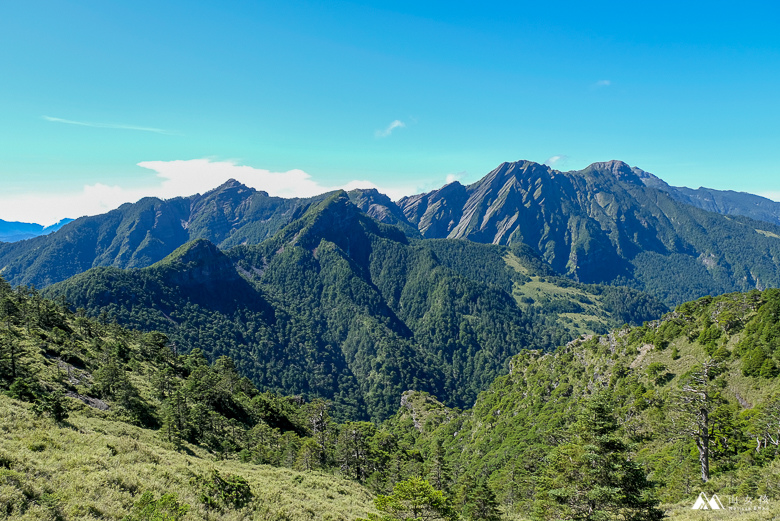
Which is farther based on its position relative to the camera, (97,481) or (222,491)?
(222,491)

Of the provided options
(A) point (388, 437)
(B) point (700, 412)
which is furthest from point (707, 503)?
(A) point (388, 437)

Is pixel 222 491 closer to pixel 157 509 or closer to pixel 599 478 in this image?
pixel 157 509

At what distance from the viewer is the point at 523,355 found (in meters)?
167

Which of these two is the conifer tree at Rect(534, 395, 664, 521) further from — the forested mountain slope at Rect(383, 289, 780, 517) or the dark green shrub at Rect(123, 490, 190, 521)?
the dark green shrub at Rect(123, 490, 190, 521)

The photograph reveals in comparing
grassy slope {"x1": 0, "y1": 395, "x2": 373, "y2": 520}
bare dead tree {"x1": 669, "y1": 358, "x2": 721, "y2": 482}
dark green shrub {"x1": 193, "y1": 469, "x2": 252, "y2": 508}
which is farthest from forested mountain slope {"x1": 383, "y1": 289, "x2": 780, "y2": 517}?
dark green shrub {"x1": 193, "y1": 469, "x2": 252, "y2": 508}

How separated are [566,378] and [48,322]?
158 m

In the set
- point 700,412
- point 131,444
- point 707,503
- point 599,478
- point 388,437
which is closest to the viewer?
point 599,478

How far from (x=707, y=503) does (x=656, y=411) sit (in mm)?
45268

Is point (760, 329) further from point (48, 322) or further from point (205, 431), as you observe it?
point (48, 322)

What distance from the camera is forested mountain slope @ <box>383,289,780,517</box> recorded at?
39125mm

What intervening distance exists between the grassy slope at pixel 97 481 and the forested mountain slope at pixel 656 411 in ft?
78.4

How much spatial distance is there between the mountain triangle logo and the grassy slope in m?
32.4

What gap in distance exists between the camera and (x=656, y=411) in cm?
7088

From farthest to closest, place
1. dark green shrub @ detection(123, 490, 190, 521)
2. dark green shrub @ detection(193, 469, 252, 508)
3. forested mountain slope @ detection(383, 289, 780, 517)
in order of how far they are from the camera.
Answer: forested mountain slope @ detection(383, 289, 780, 517)
dark green shrub @ detection(193, 469, 252, 508)
dark green shrub @ detection(123, 490, 190, 521)
